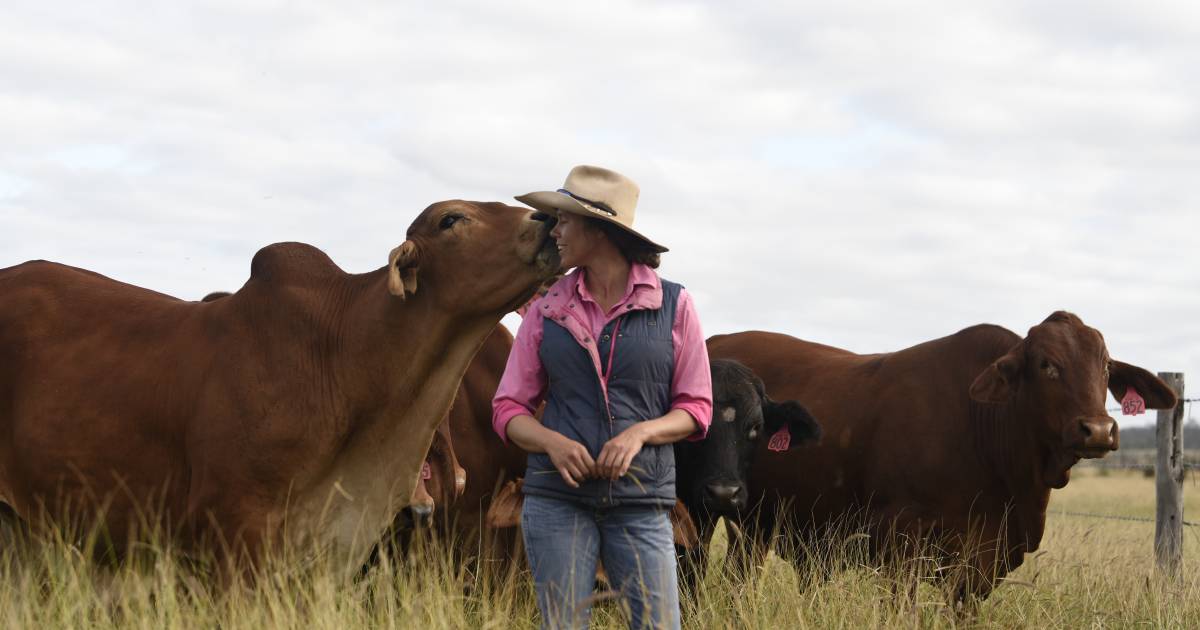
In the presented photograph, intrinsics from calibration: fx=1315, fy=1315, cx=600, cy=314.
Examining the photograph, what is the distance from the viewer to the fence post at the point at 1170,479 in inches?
413

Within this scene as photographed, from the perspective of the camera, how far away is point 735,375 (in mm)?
7152

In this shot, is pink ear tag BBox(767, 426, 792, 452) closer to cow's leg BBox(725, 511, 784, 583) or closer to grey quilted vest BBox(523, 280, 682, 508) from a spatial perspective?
cow's leg BBox(725, 511, 784, 583)

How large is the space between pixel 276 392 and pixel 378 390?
452mm

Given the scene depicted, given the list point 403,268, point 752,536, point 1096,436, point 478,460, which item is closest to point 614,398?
point 403,268

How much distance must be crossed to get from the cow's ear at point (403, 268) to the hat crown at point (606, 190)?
0.94 meters

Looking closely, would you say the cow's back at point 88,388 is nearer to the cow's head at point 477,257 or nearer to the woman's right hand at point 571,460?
the cow's head at point 477,257

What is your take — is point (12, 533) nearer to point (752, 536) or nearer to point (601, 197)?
point (601, 197)

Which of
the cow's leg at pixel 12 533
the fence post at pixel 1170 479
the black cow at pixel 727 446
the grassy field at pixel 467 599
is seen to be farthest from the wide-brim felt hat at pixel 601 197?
the fence post at pixel 1170 479

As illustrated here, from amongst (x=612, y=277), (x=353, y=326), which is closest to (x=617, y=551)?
(x=612, y=277)

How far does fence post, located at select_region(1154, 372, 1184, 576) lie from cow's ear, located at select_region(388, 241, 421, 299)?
7199 mm

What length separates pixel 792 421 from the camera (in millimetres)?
7754

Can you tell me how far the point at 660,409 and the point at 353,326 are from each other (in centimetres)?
177

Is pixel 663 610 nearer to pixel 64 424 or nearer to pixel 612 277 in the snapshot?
pixel 612 277

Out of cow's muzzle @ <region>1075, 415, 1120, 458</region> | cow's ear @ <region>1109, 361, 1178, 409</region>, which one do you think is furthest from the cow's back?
cow's ear @ <region>1109, 361, 1178, 409</region>
